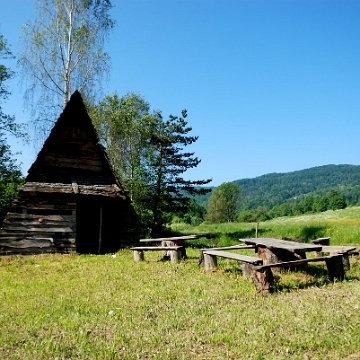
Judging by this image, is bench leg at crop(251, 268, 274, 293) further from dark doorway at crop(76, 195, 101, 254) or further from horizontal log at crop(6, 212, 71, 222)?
Result: dark doorway at crop(76, 195, 101, 254)

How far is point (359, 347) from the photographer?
420cm

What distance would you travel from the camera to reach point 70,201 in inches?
573

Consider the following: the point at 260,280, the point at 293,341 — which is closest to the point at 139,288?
the point at 260,280

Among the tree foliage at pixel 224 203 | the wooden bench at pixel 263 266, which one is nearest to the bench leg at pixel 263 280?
the wooden bench at pixel 263 266

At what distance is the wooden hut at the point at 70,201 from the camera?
14.1 m

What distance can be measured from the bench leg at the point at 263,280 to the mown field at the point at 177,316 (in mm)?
208

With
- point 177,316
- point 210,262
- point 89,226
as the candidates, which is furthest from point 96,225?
point 177,316

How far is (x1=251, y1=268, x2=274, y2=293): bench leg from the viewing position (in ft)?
22.9

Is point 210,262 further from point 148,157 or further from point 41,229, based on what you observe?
point 148,157

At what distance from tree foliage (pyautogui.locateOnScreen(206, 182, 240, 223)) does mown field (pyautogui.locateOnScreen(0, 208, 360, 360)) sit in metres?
73.1

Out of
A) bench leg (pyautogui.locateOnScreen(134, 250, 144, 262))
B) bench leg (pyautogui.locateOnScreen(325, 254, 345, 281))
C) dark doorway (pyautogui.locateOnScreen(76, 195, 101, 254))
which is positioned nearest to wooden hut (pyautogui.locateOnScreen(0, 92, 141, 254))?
dark doorway (pyautogui.locateOnScreen(76, 195, 101, 254))

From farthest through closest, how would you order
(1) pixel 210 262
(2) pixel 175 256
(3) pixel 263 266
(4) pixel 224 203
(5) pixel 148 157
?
(4) pixel 224 203, (5) pixel 148 157, (2) pixel 175 256, (1) pixel 210 262, (3) pixel 263 266

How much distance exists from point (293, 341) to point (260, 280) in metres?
2.57

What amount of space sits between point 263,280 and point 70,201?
9881 millimetres
